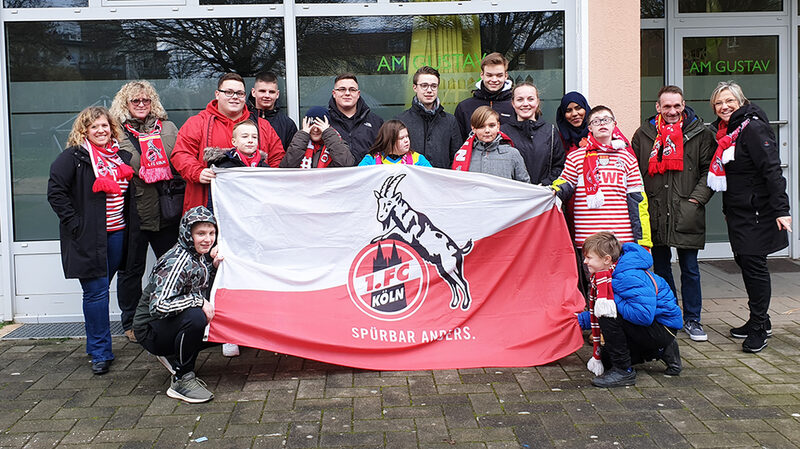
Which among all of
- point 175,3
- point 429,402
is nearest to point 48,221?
point 175,3

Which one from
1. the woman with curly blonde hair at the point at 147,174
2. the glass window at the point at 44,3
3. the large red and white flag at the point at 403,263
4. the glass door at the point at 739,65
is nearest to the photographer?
the large red and white flag at the point at 403,263

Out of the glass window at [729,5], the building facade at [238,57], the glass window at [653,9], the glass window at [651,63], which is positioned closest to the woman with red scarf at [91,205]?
the building facade at [238,57]

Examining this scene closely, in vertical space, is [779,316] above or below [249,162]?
below

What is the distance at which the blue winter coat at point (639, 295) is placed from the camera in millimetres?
4285

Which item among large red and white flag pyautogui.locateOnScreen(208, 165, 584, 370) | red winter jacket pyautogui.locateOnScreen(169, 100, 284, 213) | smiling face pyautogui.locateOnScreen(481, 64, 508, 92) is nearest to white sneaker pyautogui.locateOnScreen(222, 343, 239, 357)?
large red and white flag pyautogui.locateOnScreen(208, 165, 584, 370)

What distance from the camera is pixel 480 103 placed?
18.6 ft

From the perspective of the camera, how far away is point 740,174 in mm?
5090

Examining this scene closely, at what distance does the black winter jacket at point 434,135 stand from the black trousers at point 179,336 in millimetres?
2101

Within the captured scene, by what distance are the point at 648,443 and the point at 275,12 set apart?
15.4 feet

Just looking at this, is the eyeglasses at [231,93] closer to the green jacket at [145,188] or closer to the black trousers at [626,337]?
the green jacket at [145,188]

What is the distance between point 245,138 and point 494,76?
2020mm

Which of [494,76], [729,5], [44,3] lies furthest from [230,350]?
[729,5]

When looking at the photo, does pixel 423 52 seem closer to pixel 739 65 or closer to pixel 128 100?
pixel 128 100

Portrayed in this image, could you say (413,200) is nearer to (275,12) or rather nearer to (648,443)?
(648,443)
